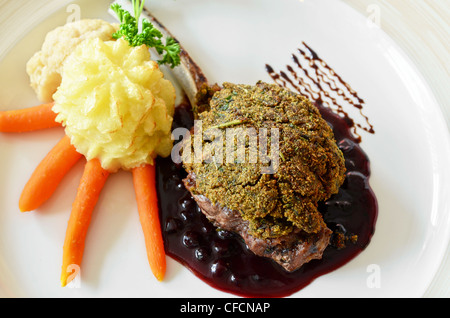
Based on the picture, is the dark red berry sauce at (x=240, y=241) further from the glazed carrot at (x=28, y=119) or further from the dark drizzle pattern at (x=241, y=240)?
the glazed carrot at (x=28, y=119)

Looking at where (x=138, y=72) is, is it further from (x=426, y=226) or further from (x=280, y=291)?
(x=426, y=226)

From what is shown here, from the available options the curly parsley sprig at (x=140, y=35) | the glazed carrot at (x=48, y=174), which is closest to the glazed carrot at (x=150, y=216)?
the glazed carrot at (x=48, y=174)

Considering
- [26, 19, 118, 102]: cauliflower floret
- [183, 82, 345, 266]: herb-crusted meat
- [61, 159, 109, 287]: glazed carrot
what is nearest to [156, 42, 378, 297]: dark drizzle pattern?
[183, 82, 345, 266]: herb-crusted meat

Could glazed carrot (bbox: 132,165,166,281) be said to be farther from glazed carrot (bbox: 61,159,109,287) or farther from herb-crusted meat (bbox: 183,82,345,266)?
herb-crusted meat (bbox: 183,82,345,266)

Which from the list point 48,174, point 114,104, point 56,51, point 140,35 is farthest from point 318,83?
point 48,174

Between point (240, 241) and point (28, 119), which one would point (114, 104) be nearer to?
point (28, 119)

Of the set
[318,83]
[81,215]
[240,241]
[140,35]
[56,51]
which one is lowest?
[81,215]
